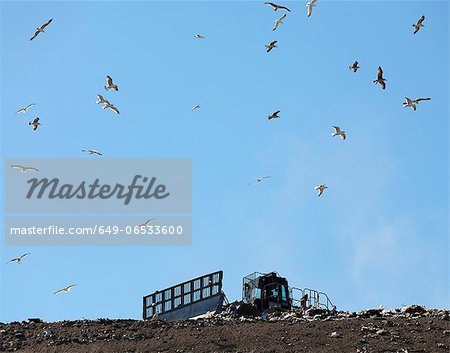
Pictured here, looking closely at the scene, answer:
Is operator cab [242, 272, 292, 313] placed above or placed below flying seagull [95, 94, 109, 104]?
below

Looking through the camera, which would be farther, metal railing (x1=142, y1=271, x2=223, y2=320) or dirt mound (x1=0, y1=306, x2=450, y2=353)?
metal railing (x1=142, y1=271, x2=223, y2=320)

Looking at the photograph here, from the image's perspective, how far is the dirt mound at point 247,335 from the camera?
33.6 m

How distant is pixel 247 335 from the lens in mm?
34688

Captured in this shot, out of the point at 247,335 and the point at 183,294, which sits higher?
the point at 183,294

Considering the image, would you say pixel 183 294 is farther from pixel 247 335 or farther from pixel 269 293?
pixel 247 335

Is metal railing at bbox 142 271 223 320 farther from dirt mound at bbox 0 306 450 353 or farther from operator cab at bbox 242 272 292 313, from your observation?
dirt mound at bbox 0 306 450 353

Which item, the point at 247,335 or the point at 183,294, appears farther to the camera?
the point at 183,294

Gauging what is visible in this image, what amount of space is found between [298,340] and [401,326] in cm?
346

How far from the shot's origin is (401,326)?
115 ft

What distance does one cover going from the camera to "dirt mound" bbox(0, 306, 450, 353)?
3356cm

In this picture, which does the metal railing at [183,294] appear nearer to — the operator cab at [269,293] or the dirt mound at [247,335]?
the operator cab at [269,293]

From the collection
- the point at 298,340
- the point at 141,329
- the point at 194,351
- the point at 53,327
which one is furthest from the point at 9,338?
the point at 298,340

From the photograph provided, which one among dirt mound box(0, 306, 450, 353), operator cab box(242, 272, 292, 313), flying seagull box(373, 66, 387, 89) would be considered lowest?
dirt mound box(0, 306, 450, 353)

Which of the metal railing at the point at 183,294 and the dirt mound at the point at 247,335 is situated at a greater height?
the metal railing at the point at 183,294
